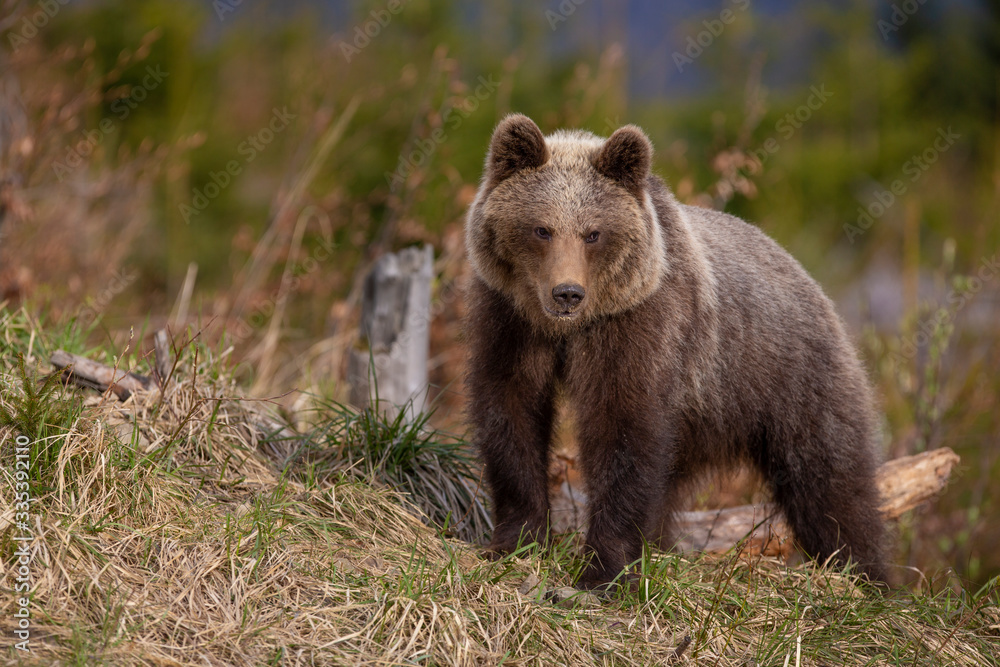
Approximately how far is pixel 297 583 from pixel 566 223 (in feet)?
5.87

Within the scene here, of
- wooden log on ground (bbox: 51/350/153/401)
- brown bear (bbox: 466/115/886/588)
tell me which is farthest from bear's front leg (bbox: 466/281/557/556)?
wooden log on ground (bbox: 51/350/153/401)

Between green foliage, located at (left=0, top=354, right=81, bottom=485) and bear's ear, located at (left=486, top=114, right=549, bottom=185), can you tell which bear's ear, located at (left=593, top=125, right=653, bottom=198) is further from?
green foliage, located at (left=0, top=354, right=81, bottom=485)

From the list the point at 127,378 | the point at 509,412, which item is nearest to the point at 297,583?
the point at 509,412

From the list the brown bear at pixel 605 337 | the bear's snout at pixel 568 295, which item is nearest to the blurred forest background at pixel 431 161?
the brown bear at pixel 605 337

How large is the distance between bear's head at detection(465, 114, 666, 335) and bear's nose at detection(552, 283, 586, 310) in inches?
3.0

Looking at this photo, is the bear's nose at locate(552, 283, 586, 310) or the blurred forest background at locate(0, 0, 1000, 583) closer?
the bear's nose at locate(552, 283, 586, 310)

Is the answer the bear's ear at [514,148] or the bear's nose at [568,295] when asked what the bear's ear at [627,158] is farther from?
the bear's nose at [568,295]

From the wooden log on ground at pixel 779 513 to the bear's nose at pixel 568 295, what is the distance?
166 centimetres

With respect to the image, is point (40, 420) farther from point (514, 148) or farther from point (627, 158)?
point (627, 158)

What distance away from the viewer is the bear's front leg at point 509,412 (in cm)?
418

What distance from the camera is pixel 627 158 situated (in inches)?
163

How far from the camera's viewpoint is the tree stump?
5.83 m

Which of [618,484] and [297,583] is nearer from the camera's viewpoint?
[297,583]

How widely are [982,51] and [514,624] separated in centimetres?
1974
